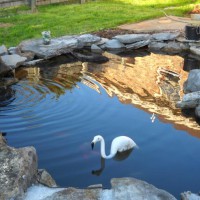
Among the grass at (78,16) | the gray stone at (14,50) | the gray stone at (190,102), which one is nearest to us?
the gray stone at (190,102)

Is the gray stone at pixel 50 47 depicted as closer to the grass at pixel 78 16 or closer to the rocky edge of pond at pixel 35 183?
the grass at pixel 78 16

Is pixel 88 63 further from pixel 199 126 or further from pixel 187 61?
pixel 199 126

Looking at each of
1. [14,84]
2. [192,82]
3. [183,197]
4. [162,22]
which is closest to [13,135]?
[14,84]

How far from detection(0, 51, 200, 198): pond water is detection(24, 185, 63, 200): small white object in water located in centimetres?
79

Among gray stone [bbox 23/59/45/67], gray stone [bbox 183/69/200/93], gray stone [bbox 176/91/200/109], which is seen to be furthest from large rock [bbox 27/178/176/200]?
gray stone [bbox 23/59/45/67]

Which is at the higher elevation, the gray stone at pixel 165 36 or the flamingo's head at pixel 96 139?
the gray stone at pixel 165 36

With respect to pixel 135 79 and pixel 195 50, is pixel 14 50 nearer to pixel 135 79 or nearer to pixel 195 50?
pixel 135 79

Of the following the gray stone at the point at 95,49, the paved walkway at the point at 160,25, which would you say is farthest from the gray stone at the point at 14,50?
the paved walkway at the point at 160,25

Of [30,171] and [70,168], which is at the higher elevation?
[30,171]

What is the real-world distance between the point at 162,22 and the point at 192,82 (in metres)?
6.66

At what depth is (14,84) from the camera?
9.80 meters

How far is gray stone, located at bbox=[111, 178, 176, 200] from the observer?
190 inches

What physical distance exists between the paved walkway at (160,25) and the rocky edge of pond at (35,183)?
975 cm

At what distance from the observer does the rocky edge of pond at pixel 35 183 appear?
4.82m
